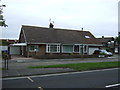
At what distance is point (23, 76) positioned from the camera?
1273 cm

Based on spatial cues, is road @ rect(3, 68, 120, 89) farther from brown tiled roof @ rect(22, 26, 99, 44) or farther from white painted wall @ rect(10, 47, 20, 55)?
white painted wall @ rect(10, 47, 20, 55)

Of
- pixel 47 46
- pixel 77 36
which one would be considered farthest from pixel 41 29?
pixel 77 36

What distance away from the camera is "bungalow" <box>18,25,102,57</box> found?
34906 mm

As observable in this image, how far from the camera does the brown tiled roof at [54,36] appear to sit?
35.8 meters

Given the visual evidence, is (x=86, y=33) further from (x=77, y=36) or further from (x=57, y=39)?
(x=57, y=39)

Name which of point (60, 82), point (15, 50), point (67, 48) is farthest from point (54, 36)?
point (60, 82)

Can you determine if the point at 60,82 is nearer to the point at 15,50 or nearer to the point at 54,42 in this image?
the point at 54,42

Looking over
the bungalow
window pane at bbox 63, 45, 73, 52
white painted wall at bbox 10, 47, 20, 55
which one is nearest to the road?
the bungalow

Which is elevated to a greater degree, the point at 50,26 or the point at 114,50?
the point at 50,26

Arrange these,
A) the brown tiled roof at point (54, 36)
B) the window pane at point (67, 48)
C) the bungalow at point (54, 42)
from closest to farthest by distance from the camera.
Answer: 1. the bungalow at point (54, 42)
2. the brown tiled roof at point (54, 36)
3. the window pane at point (67, 48)

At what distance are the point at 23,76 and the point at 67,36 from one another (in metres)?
28.4

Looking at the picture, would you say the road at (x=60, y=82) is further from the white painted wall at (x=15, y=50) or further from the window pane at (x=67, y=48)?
the white painted wall at (x=15, y=50)

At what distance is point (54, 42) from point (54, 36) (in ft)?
7.74

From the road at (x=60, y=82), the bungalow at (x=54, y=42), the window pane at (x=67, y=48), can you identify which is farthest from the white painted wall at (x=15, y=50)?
the road at (x=60, y=82)
